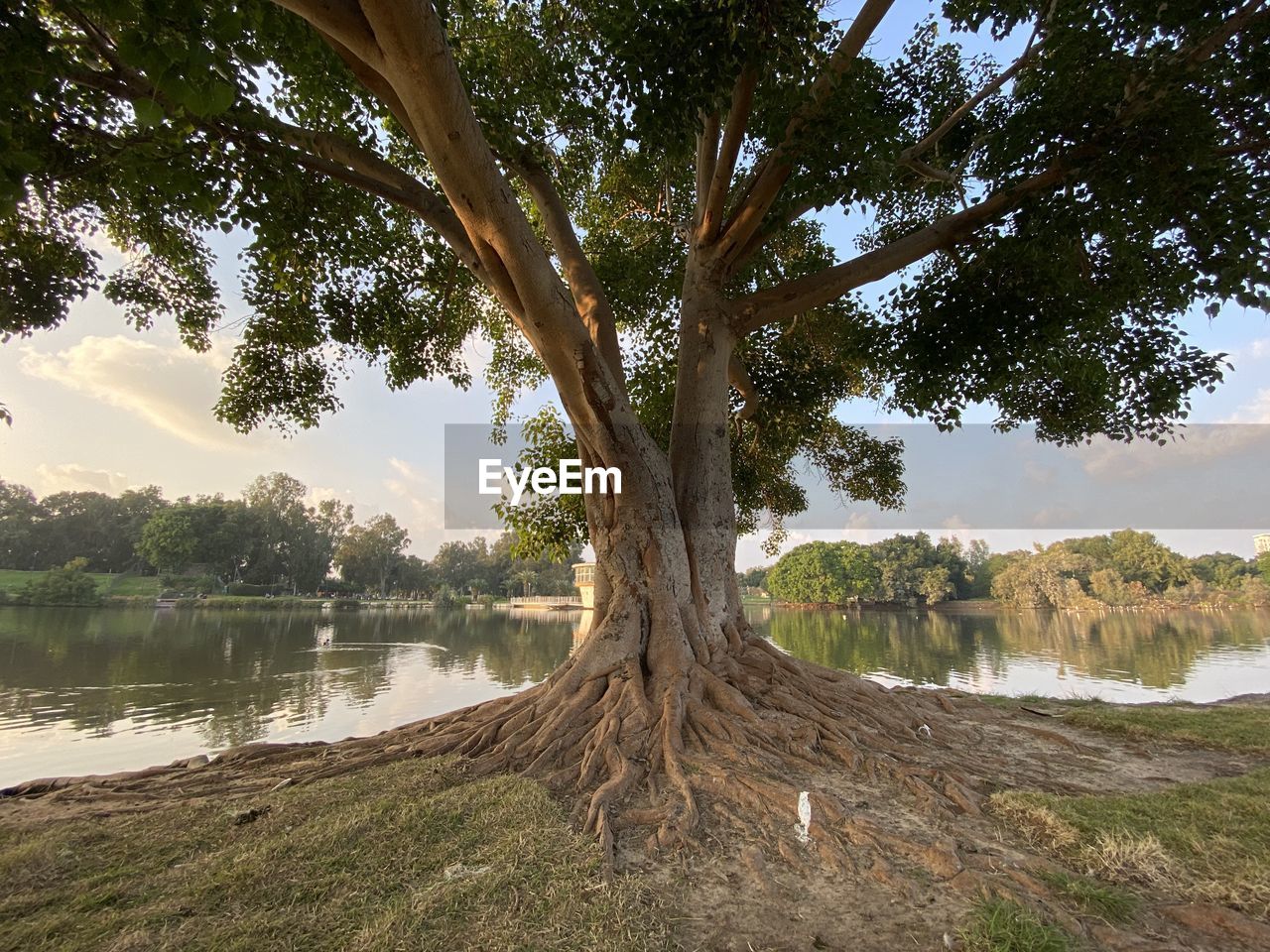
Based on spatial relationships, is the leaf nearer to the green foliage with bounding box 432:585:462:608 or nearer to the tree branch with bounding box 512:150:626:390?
the tree branch with bounding box 512:150:626:390

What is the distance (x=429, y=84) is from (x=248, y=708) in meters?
11.5

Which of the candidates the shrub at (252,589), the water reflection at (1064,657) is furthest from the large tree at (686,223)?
the shrub at (252,589)

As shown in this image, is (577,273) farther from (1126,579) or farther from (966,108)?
(1126,579)

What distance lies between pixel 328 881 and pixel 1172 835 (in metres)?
3.83

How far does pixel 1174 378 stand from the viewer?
6.02 meters

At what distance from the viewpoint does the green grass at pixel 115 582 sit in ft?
141

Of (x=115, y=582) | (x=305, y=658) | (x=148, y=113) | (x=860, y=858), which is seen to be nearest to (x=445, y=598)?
(x=115, y=582)

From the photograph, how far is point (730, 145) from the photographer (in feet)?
17.4

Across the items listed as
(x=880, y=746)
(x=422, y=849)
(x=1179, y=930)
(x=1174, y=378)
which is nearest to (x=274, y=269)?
(x=422, y=849)

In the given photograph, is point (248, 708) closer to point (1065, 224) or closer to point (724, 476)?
point (724, 476)

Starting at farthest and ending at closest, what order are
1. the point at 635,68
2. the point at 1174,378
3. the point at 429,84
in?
the point at 1174,378, the point at 635,68, the point at 429,84

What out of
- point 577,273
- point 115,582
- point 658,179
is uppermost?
point 658,179

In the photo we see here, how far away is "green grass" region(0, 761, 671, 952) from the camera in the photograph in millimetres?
2029

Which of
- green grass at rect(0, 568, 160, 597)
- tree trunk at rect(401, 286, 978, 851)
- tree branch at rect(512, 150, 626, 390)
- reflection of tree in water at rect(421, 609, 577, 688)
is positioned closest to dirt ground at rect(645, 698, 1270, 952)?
tree trunk at rect(401, 286, 978, 851)
